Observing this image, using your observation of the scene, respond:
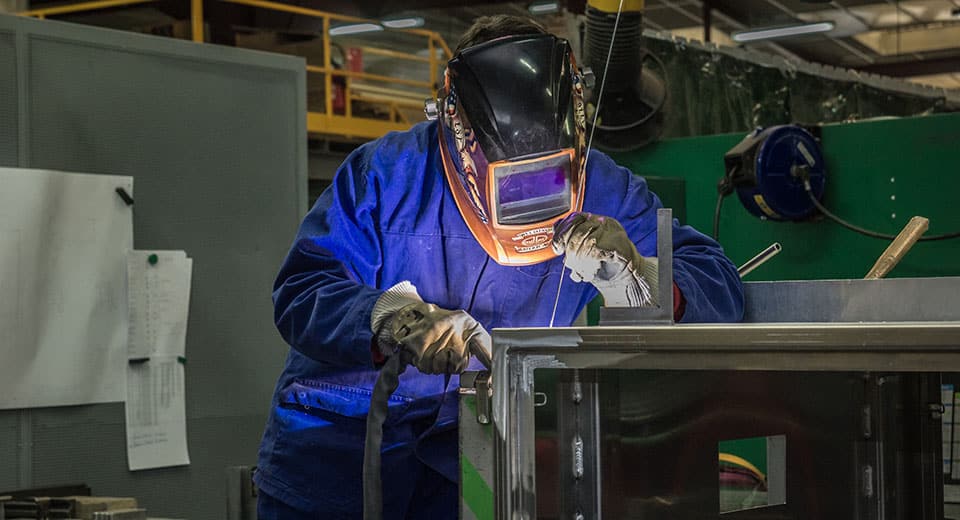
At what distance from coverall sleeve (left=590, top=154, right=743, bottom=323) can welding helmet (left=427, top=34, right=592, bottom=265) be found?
0.56ft

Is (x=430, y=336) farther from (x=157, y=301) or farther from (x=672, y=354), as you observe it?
(x=157, y=301)

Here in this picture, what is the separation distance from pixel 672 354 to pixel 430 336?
0.40 meters

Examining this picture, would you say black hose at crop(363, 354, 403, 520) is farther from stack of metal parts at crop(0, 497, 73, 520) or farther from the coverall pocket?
stack of metal parts at crop(0, 497, 73, 520)

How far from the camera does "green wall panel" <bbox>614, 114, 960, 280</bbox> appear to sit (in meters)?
3.03

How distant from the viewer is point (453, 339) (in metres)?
1.27

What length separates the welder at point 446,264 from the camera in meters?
1.35

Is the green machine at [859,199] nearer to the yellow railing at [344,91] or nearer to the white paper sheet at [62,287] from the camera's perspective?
the white paper sheet at [62,287]

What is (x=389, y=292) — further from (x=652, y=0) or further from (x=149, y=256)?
(x=652, y=0)

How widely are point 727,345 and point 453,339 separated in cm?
44

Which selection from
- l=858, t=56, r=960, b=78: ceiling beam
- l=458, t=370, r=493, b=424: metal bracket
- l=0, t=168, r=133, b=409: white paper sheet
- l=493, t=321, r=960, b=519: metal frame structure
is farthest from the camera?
l=858, t=56, r=960, b=78: ceiling beam

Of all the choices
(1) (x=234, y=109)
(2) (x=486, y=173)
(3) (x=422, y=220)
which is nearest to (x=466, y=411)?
(2) (x=486, y=173)

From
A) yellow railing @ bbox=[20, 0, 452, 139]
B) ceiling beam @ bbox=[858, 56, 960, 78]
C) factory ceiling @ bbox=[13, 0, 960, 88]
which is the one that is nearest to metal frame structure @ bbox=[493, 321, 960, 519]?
yellow railing @ bbox=[20, 0, 452, 139]

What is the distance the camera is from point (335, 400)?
5.18 feet

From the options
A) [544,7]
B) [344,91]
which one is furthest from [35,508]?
[544,7]
